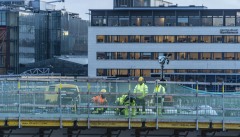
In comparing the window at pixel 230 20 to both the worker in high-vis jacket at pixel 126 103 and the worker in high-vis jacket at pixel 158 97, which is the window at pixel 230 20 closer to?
the worker in high-vis jacket at pixel 158 97

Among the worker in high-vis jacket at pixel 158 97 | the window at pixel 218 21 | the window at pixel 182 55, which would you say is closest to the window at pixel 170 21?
the window at pixel 182 55

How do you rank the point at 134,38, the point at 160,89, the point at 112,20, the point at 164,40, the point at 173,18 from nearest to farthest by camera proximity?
the point at 160,89 → the point at 164,40 → the point at 173,18 → the point at 134,38 → the point at 112,20

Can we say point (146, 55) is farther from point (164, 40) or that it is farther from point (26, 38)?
point (26, 38)

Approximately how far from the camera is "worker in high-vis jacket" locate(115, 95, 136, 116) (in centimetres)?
3325

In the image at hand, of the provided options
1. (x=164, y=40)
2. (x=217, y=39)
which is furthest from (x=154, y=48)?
(x=217, y=39)

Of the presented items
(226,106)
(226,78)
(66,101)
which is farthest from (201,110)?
(226,78)

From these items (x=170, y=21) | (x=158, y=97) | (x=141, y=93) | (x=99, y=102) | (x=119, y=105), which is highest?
(x=170, y=21)

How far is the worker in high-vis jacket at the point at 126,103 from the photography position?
109 ft

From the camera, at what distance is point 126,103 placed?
33531 mm

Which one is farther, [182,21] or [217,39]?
[182,21]

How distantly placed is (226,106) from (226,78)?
93765 mm

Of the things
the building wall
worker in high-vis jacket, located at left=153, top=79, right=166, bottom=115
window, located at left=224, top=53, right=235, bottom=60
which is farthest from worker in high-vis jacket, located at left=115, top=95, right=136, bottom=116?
window, located at left=224, top=53, right=235, bottom=60

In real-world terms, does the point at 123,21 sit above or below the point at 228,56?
above

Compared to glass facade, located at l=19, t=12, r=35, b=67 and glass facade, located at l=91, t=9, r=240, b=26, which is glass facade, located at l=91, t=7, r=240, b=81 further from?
glass facade, located at l=19, t=12, r=35, b=67
